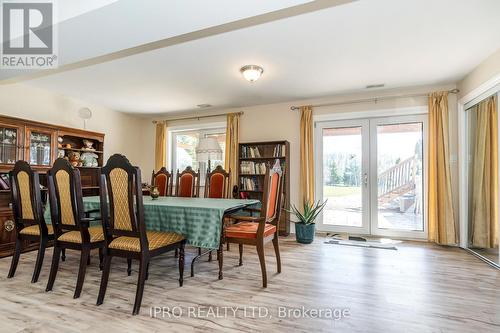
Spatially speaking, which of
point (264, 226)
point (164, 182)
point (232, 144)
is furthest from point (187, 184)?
point (264, 226)

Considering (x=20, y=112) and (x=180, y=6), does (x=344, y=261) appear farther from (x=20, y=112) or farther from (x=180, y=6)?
(x=20, y=112)

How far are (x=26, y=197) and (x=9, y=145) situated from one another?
1.36 meters

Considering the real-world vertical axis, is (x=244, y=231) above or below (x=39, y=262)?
above

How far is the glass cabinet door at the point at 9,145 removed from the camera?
11.1 feet

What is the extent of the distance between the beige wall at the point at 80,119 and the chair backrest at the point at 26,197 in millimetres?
1729

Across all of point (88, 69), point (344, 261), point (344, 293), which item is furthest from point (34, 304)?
point (344, 261)

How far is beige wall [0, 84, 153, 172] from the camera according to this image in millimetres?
3820

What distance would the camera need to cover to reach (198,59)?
3.08 m

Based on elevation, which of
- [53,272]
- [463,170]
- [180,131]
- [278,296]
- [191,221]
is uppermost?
[180,131]

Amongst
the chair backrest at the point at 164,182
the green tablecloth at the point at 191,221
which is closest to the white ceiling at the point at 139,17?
the green tablecloth at the point at 191,221

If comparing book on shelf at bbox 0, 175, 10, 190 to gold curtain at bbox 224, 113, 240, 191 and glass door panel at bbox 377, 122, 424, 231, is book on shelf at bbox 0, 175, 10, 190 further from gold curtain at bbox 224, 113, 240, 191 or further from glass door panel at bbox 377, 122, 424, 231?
glass door panel at bbox 377, 122, 424, 231

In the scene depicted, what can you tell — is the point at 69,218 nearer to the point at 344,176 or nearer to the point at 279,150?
the point at 279,150

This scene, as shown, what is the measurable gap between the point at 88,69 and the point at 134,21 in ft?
5.81

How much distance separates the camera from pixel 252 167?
16.1 ft
